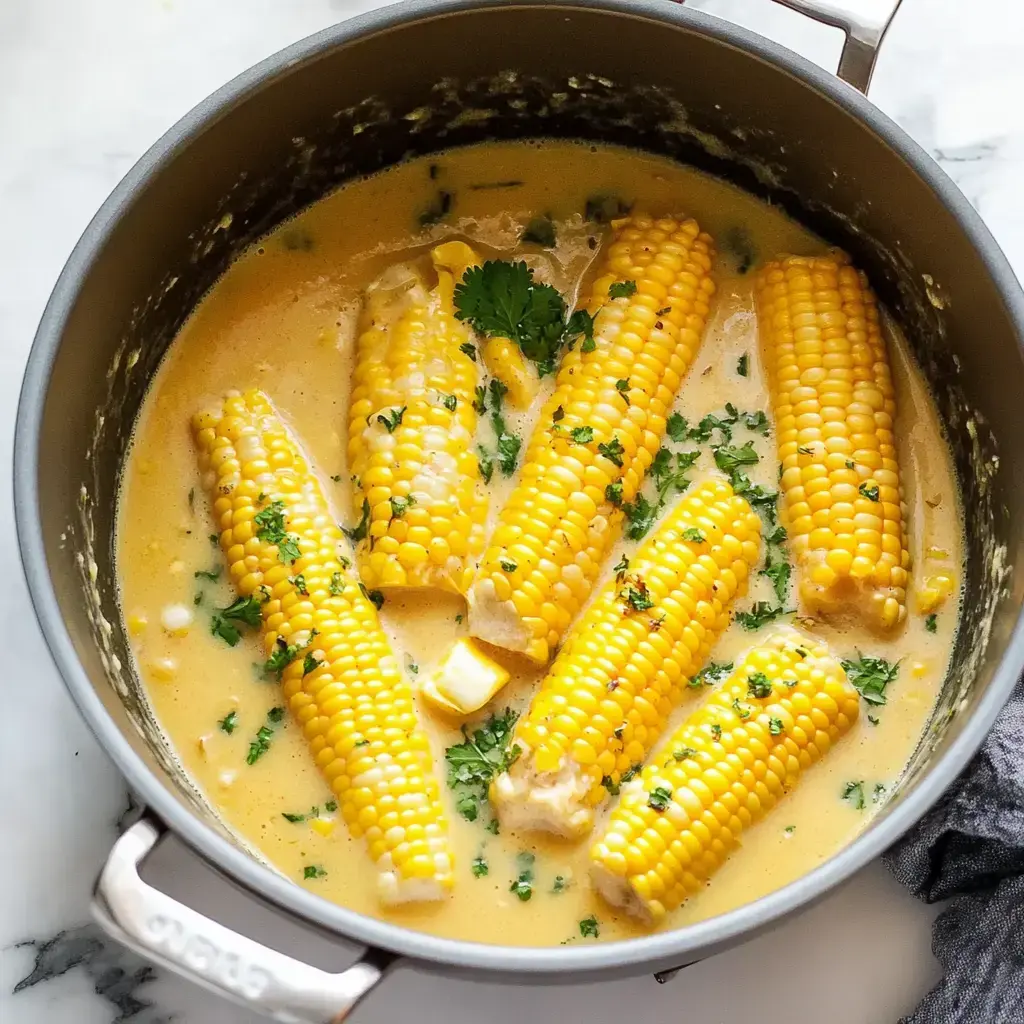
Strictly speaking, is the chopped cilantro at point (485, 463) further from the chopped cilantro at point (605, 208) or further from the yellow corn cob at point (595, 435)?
the chopped cilantro at point (605, 208)

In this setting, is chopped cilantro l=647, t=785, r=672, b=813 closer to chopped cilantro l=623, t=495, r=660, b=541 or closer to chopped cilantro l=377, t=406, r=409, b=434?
chopped cilantro l=623, t=495, r=660, b=541

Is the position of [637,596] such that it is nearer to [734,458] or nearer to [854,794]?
[734,458]

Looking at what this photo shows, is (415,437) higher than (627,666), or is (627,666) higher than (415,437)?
(415,437)

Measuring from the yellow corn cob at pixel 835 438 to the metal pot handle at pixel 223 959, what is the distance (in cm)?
88

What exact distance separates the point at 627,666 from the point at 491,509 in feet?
1.11

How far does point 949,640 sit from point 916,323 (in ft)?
1.66

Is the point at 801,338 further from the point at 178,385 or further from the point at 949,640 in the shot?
the point at 178,385

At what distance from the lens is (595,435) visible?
6.23 ft

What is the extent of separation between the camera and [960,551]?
6.57 feet

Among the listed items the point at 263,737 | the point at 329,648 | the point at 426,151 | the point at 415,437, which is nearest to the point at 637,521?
the point at 415,437

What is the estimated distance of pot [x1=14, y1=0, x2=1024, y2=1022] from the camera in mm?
1426

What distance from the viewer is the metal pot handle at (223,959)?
1.37m

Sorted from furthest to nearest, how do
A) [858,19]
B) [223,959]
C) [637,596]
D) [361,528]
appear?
[361,528], [637,596], [858,19], [223,959]

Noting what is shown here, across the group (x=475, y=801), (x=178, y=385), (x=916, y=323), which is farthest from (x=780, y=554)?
(x=178, y=385)
